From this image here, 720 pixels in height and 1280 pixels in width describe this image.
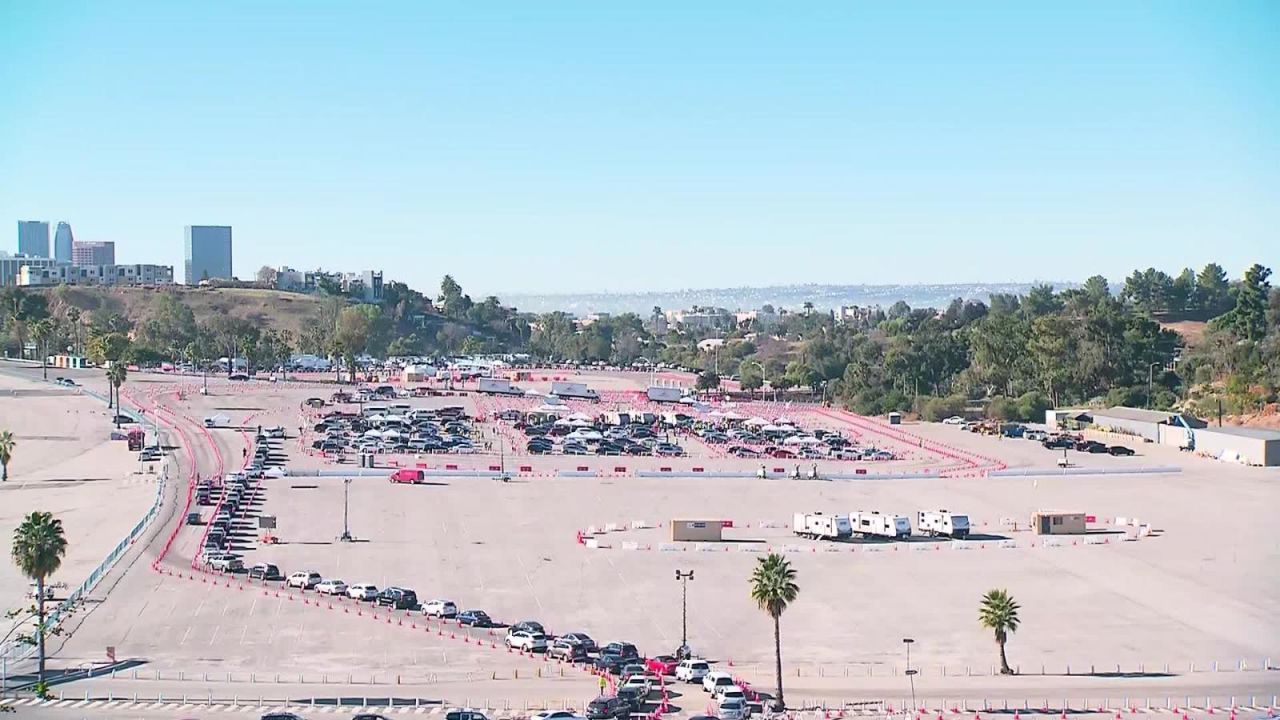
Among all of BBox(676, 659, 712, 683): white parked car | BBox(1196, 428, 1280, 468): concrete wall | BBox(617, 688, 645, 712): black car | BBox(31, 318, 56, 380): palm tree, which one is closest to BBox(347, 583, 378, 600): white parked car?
BBox(676, 659, 712, 683): white parked car

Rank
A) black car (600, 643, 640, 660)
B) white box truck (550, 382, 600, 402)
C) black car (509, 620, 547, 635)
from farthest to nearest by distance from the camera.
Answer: white box truck (550, 382, 600, 402), black car (509, 620, 547, 635), black car (600, 643, 640, 660)

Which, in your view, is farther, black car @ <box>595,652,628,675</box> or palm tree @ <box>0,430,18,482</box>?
palm tree @ <box>0,430,18,482</box>

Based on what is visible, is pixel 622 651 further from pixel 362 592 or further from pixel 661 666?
pixel 362 592

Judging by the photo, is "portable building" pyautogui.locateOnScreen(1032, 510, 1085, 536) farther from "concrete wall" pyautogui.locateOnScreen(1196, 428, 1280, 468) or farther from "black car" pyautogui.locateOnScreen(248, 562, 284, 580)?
"black car" pyautogui.locateOnScreen(248, 562, 284, 580)

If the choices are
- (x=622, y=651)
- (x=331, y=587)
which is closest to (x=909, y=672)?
(x=622, y=651)

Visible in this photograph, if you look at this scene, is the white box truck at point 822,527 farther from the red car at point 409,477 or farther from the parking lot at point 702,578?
the red car at point 409,477
